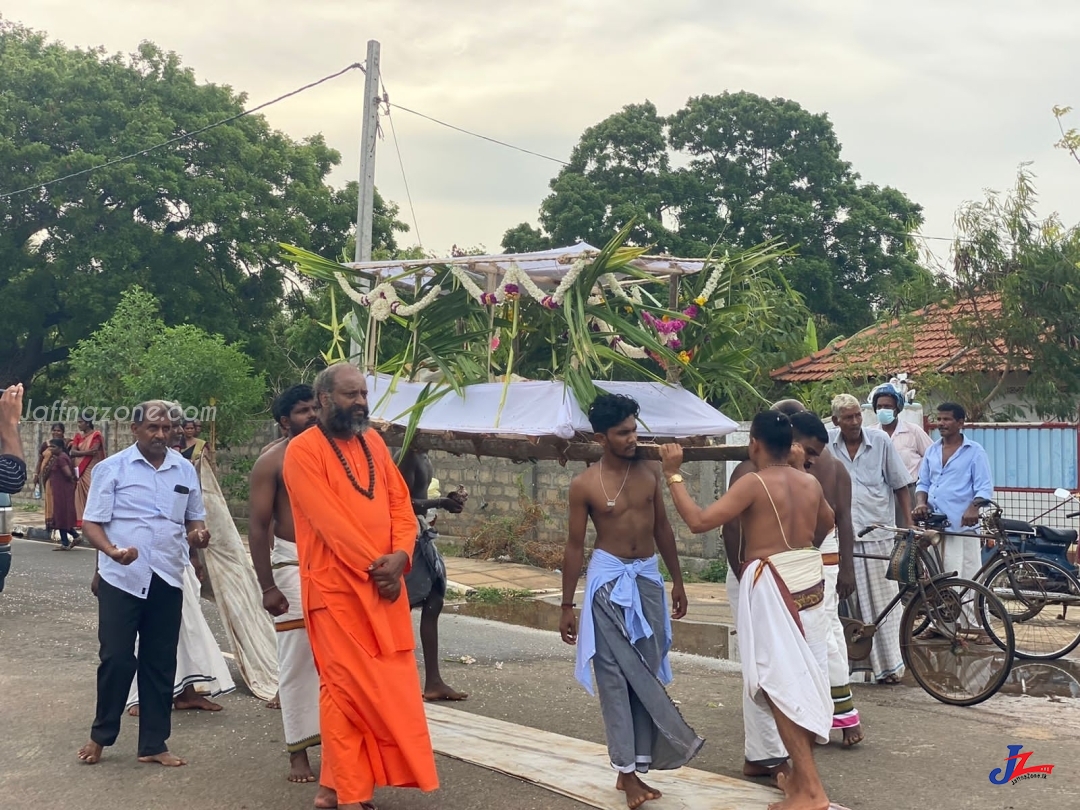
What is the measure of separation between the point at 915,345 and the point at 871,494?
980cm

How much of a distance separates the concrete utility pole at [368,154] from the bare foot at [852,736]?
1013cm

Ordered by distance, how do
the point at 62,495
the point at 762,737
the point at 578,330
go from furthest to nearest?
the point at 62,495
the point at 578,330
the point at 762,737

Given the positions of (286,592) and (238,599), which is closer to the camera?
(286,592)

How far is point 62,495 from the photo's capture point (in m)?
16.7

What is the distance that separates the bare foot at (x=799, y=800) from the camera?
475 centimetres

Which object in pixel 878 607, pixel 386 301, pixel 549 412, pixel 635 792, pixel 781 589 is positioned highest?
pixel 386 301

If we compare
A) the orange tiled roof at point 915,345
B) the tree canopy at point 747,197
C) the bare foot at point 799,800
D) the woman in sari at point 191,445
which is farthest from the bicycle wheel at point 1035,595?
the tree canopy at point 747,197

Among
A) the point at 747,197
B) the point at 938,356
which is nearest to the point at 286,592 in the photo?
the point at 938,356

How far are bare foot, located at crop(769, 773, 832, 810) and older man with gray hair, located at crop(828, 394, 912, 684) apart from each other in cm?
306

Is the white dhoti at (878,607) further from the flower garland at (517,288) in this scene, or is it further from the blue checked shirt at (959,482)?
the flower garland at (517,288)

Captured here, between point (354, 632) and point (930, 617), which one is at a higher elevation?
point (354, 632)

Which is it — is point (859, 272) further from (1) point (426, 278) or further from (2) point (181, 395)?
(1) point (426, 278)

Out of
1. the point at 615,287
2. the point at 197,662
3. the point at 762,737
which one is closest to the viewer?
the point at 762,737

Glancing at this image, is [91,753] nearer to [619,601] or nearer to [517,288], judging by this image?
[619,601]
